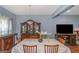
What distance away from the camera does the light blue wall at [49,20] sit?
11633 millimetres

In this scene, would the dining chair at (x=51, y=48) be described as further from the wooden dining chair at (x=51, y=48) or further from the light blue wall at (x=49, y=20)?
the light blue wall at (x=49, y=20)

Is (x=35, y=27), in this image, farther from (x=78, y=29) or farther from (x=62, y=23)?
(x=78, y=29)

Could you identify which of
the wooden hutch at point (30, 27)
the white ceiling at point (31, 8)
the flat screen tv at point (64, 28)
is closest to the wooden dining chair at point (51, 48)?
the white ceiling at point (31, 8)

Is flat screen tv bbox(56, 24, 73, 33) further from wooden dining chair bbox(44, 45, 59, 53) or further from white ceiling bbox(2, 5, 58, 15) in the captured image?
wooden dining chair bbox(44, 45, 59, 53)

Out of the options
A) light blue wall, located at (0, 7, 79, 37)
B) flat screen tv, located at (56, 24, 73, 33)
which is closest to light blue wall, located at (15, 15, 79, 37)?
light blue wall, located at (0, 7, 79, 37)

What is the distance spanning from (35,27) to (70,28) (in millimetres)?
2664

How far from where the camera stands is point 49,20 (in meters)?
11.7

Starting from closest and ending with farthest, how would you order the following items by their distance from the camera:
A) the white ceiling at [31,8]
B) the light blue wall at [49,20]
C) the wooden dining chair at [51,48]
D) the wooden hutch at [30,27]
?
the wooden dining chair at [51,48]
the white ceiling at [31,8]
the wooden hutch at [30,27]
the light blue wall at [49,20]

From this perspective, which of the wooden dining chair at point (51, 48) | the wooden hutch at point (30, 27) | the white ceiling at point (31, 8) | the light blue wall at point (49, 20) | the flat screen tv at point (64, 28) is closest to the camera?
the wooden dining chair at point (51, 48)

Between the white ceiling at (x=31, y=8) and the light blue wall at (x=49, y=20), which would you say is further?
the light blue wall at (x=49, y=20)

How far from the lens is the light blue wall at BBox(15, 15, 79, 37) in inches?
458

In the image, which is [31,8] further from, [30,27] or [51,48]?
[51,48]

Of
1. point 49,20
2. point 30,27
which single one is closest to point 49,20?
point 49,20
